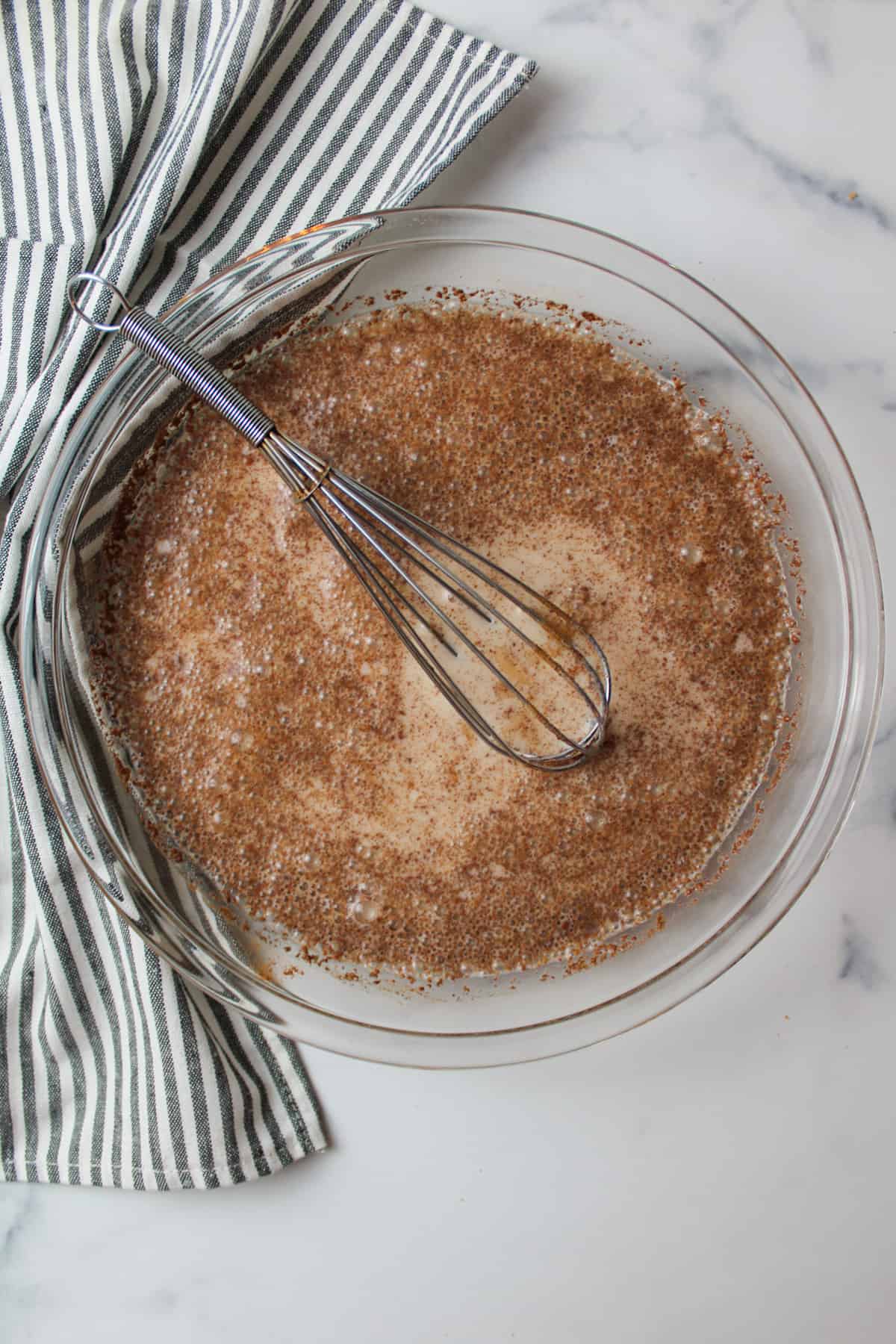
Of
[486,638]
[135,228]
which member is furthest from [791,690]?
[135,228]

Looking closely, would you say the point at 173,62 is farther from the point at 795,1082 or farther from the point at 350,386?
the point at 795,1082

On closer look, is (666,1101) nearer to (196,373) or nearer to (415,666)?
(415,666)

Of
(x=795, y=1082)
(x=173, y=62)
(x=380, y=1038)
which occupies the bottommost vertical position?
(x=795, y=1082)

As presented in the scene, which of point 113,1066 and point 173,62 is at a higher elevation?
point 173,62

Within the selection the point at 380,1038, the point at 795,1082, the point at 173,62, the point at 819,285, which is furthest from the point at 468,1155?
the point at 173,62

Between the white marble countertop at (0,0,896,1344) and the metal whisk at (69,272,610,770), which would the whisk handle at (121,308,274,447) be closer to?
the metal whisk at (69,272,610,770)

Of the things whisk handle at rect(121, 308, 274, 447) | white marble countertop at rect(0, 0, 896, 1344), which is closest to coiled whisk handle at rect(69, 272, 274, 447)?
whisk handle at rect(121, 308, 274, 447)

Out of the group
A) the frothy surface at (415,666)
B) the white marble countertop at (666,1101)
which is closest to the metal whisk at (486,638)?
the frothy surface at (415,666)
